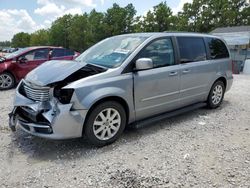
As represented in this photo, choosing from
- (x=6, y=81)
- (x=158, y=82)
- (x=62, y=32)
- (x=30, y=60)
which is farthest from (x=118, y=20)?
(x=158, y=82)

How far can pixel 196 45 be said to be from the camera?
5.27 meters

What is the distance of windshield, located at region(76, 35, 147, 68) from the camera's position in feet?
13.7

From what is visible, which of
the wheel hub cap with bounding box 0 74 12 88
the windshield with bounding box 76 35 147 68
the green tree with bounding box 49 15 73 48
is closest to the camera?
the windshield with bounding box 76 35 147 68

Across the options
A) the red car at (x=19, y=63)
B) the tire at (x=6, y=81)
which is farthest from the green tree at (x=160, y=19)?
the tire at (x=6, y=81)

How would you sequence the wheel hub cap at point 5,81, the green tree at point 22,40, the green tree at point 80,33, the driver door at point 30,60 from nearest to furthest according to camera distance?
1. the wheel hub cap at point 5,81
2. the driver door at point 30,60
3. the green tree at point 80,33
4. the green tree at point 22,40

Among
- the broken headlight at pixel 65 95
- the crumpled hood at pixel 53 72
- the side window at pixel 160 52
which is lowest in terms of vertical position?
the broken headlight at pixel 65 95

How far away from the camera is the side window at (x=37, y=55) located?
8.91m

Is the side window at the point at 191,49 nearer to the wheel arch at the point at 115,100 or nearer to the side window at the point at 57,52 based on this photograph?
the wheel arch at the point at 115,100

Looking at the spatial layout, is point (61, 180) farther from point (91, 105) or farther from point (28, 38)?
point (28, 38)

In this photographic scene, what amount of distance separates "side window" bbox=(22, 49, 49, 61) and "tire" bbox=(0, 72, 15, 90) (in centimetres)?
83

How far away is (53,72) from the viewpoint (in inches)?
151

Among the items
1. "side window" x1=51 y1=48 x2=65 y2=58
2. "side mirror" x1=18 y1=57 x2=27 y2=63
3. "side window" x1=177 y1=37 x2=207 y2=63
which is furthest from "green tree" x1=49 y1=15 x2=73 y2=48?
"side window" x1=177 y1=37 x2=207 y2=63

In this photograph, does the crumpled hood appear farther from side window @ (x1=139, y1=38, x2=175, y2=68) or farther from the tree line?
the tree line

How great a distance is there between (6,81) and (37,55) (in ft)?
4.52
